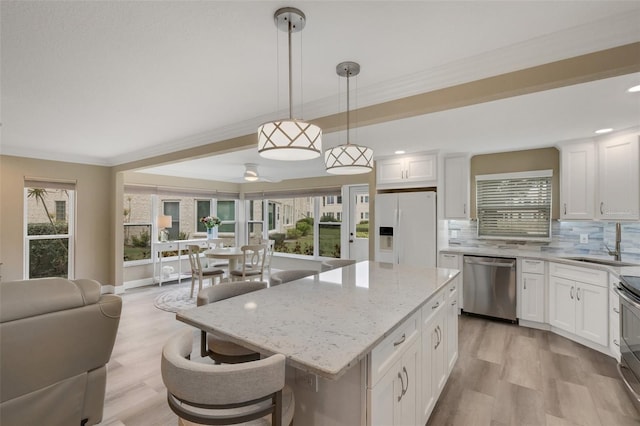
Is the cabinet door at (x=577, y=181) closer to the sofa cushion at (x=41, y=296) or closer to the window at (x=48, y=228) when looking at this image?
the sofa cushion at (x=41, y=296)

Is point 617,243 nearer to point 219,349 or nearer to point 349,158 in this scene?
point 349,158

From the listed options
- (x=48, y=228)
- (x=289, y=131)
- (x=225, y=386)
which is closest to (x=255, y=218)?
(x=48, y=228)

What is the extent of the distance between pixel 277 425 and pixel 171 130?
136 inches

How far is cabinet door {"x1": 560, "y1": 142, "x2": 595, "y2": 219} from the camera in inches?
140

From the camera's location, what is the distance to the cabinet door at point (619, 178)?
3121 mm

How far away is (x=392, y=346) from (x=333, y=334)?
1.09 ft

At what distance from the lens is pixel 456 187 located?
4.46 m

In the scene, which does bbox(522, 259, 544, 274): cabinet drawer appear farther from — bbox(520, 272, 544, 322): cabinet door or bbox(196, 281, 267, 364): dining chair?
bbox(196, 281, 267, 364): dining chair

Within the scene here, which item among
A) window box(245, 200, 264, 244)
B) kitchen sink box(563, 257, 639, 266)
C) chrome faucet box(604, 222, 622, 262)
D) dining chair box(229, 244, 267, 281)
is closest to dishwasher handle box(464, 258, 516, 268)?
kitchen sink box(563, 257, 639, 266)

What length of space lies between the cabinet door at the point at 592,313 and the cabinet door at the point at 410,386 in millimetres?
2707

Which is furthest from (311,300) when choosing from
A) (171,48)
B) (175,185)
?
(175,185)

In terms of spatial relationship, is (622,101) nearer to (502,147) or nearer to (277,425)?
(502,147)

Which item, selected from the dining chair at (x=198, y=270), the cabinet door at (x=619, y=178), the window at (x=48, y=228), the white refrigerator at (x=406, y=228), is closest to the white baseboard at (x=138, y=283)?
the window at (x=48, y=228)

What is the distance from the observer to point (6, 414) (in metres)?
1.47
